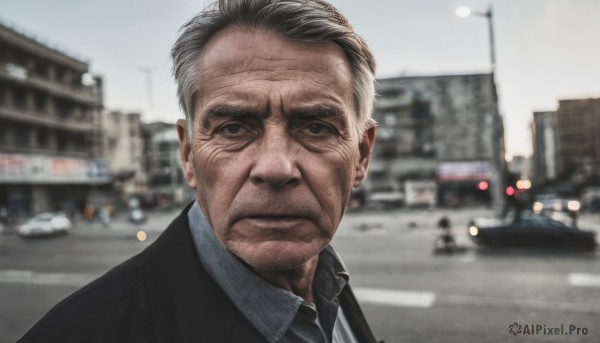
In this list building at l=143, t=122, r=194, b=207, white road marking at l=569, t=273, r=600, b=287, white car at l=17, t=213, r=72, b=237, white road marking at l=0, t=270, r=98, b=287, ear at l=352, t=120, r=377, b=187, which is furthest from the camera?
building at l=143, t=122, r=194, b=207

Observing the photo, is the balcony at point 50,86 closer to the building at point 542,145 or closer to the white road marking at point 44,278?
the white road marking at point 44,278

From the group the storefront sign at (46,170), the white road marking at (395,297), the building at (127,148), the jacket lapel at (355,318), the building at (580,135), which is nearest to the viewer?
the jacket lapel at (355,318)

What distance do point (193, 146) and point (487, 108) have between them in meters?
48.5

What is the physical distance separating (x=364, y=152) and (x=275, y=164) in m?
0.60

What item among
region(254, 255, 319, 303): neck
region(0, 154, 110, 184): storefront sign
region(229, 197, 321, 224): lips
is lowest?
region(254, 255, 319, 303): neck

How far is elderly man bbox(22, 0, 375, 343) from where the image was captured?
109 centimetres

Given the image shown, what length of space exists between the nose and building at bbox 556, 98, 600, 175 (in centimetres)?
6546

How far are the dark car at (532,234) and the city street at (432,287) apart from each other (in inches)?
23.8

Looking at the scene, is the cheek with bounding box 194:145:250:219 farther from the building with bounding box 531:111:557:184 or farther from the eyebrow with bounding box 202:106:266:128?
the building with bounding box 531:111:557:184

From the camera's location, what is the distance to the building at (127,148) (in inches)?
2149

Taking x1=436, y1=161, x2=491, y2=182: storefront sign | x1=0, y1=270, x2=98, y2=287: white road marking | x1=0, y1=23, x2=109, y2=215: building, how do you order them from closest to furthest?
x1=0, y1=270, x2=98, y2=287: white road marking < x1=0, y1=23, x2=109, y2=215: building < x1=436, y1=161, x2=491, y2=182: storefront sign

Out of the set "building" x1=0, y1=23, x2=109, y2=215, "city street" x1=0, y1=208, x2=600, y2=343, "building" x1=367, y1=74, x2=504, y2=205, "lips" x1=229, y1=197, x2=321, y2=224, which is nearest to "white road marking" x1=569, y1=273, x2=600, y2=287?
"city street" x1=0, y1=208, x2=600, y2=343

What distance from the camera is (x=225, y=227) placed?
1152mm

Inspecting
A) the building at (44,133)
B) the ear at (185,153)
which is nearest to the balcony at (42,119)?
the building at (44,133)
